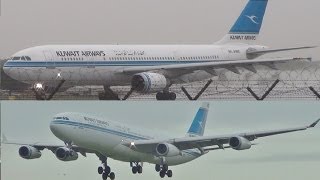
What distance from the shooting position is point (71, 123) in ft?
100

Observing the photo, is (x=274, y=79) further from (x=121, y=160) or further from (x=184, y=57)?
(x=184, y=57)

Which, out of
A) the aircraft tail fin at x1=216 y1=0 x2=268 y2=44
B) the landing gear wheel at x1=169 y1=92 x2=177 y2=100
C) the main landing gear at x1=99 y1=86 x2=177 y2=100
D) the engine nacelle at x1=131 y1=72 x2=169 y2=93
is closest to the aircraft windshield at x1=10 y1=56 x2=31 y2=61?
the main landing gear at x1=99 y1=86 x2=177 y2=100

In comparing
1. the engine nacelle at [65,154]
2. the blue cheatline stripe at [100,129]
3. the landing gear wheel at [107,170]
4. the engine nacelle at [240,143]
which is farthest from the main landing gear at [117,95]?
the engine nacelle at [240,143]

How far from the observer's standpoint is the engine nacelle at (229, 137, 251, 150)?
2794cm

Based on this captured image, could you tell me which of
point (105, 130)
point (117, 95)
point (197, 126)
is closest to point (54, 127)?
point (105, 130)

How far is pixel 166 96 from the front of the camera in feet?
113

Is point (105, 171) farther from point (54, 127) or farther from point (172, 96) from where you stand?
point (172, 96)

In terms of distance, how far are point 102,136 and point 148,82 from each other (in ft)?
14.3

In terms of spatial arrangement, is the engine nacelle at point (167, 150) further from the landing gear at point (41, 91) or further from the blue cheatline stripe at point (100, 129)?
the landing gear at point (41, 91)

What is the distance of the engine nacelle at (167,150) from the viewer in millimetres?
29031

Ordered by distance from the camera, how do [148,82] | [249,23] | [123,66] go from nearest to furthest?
[148,82] < [123,66] < [249,23]

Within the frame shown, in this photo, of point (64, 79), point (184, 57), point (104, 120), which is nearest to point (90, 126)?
point (104, 120)

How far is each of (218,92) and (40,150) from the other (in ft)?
20.9

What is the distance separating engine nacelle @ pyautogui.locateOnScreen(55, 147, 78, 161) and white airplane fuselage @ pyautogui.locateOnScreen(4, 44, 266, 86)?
21.8ft
